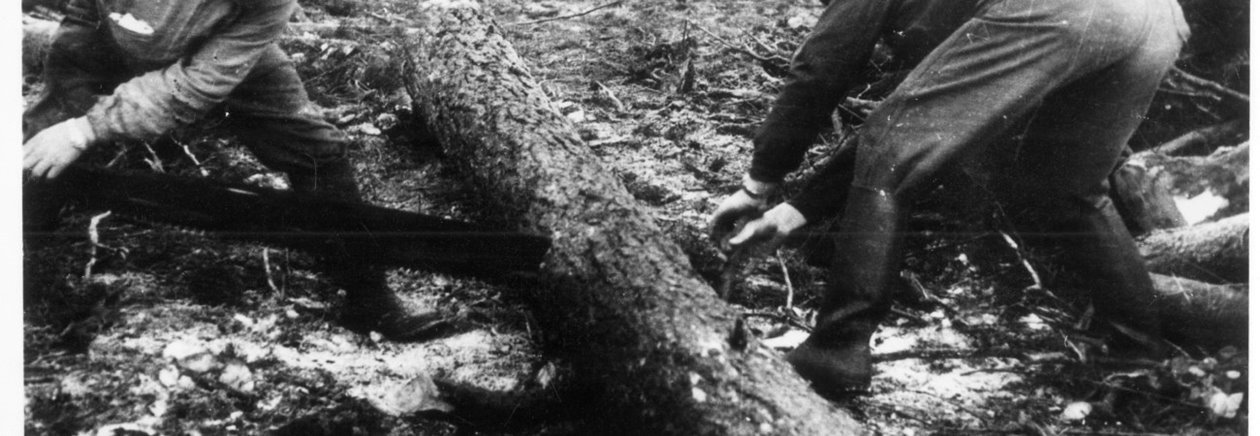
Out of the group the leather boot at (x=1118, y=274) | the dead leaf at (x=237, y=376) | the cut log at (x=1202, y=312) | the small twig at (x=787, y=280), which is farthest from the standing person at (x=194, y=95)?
the cut log at (x=1202, y=312)

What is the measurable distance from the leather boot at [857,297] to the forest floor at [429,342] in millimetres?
89

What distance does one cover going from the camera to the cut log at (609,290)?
4.96ft

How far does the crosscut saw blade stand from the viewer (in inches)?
77.1

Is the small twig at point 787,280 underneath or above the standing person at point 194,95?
underneath

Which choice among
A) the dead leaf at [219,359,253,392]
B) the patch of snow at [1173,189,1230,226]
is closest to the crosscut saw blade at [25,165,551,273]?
the dead leaf at [219,359,253,392]

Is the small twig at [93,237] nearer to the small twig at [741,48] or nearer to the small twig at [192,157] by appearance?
the small twig at [192,157]

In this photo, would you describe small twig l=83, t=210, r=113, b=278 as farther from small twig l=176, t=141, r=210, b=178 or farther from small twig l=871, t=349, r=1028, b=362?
small twig l=871, t=349, r=1028, b=362

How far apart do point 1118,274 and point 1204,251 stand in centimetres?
31

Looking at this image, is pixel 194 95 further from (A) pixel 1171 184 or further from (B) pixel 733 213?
(A) pixel 1171 184

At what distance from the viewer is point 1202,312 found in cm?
196

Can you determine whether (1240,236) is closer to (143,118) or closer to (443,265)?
(443,265)

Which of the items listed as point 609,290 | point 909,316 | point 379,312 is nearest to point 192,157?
point 379,312
